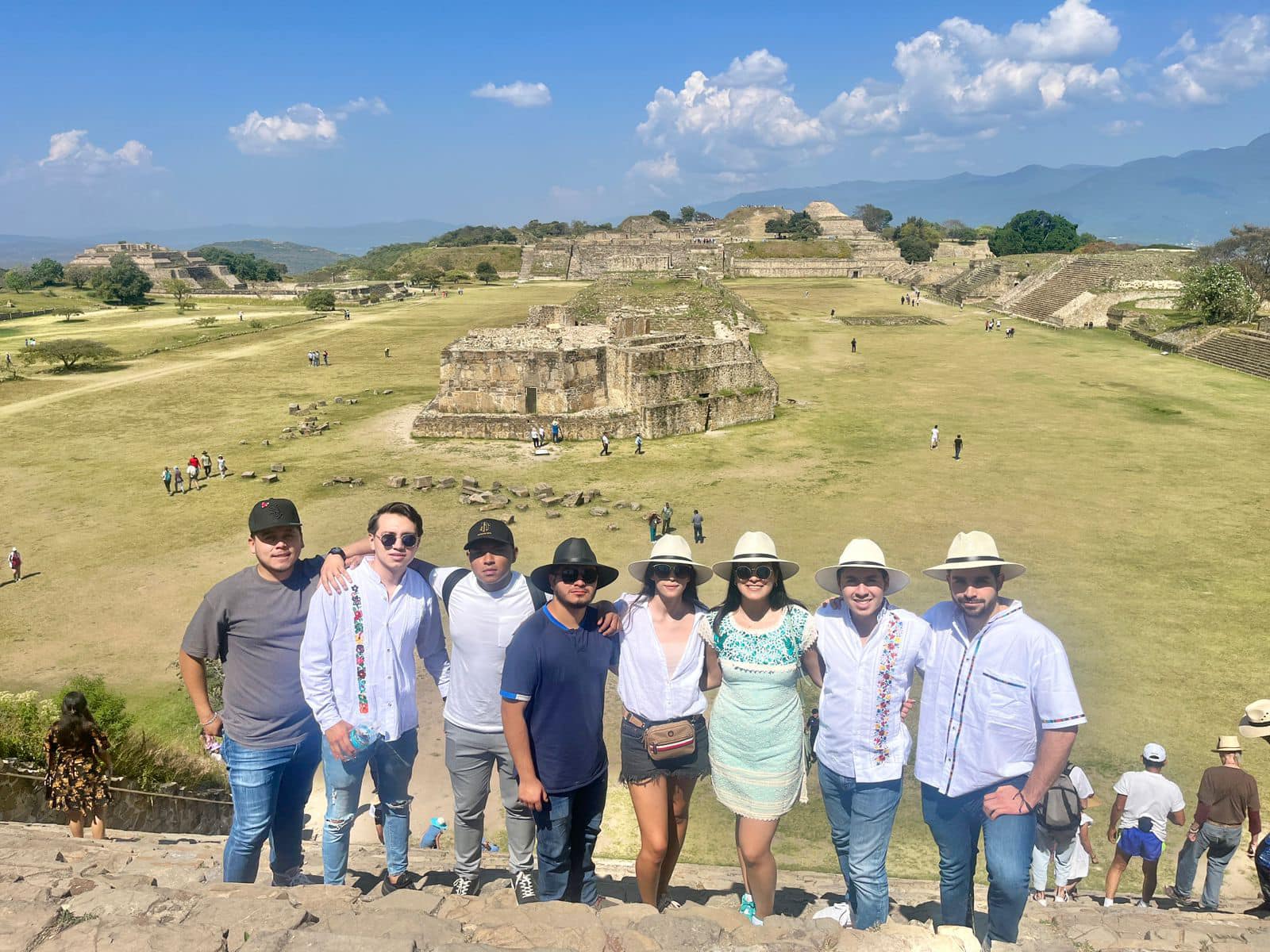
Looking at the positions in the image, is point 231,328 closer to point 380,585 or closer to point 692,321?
point 692,321

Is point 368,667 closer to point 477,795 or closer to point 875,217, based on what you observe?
point 477,795

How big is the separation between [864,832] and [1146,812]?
2572mm

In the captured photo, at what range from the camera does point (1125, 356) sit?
33469 mm

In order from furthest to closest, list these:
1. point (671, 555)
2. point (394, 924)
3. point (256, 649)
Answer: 1. point (256, 649)
2. point (671, 555)
3. point (394, 924)

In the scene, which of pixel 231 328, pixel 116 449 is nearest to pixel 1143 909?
pixel 116 449

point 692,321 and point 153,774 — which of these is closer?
point 153,774

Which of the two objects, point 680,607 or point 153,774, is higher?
point 680,607

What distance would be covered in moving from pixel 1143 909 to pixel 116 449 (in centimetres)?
2415

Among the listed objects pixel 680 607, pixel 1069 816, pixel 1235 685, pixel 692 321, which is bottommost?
pixel 1235 685

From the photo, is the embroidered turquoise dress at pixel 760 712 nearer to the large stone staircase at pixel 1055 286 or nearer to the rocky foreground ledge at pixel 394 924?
the rocky foreground ledge at pixel 394 924

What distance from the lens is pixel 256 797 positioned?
4.02 metres

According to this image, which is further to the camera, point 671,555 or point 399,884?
point 399,884

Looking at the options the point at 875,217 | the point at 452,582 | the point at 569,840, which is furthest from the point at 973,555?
the point at 875,217

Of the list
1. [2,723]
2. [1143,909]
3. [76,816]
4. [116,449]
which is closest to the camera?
[1143,909]
